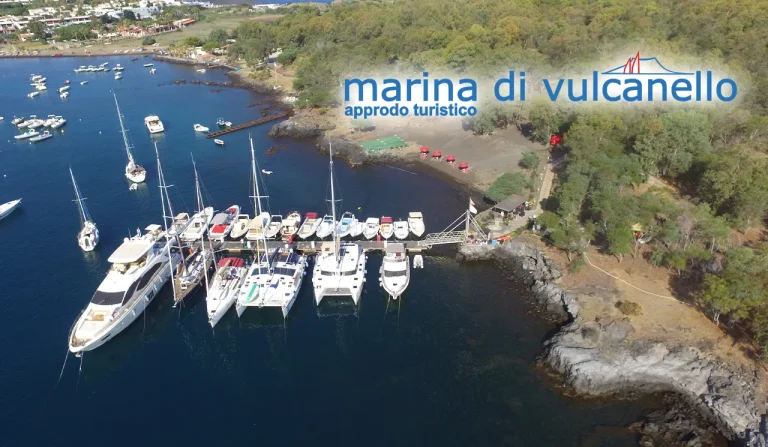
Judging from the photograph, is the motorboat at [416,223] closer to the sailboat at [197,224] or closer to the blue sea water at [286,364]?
the blue sea water at [286,364]

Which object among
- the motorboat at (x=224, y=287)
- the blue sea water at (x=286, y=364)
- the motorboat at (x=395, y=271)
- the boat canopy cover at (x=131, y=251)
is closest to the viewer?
the blue sea water at (x=286, y=364)

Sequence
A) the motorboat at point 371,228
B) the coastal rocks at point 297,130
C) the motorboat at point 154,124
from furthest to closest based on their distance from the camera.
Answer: the motorboat at point 154,124, the coastal rocks at point 297,130, the motorboat at point 371,228

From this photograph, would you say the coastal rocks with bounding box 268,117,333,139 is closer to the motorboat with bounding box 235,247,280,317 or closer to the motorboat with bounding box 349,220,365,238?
the motorboat with bounding box 349,220,365,238

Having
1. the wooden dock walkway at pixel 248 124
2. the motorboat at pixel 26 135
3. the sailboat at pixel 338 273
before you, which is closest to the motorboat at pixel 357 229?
the sailboat at pixel 338 273

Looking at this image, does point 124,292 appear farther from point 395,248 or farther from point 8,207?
point 8,207

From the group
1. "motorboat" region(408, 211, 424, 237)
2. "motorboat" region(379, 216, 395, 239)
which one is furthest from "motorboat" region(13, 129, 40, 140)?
"motorboat" region(408, 211, 424, 237)

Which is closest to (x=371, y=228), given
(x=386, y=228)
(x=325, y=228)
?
(x=386, y=228)
